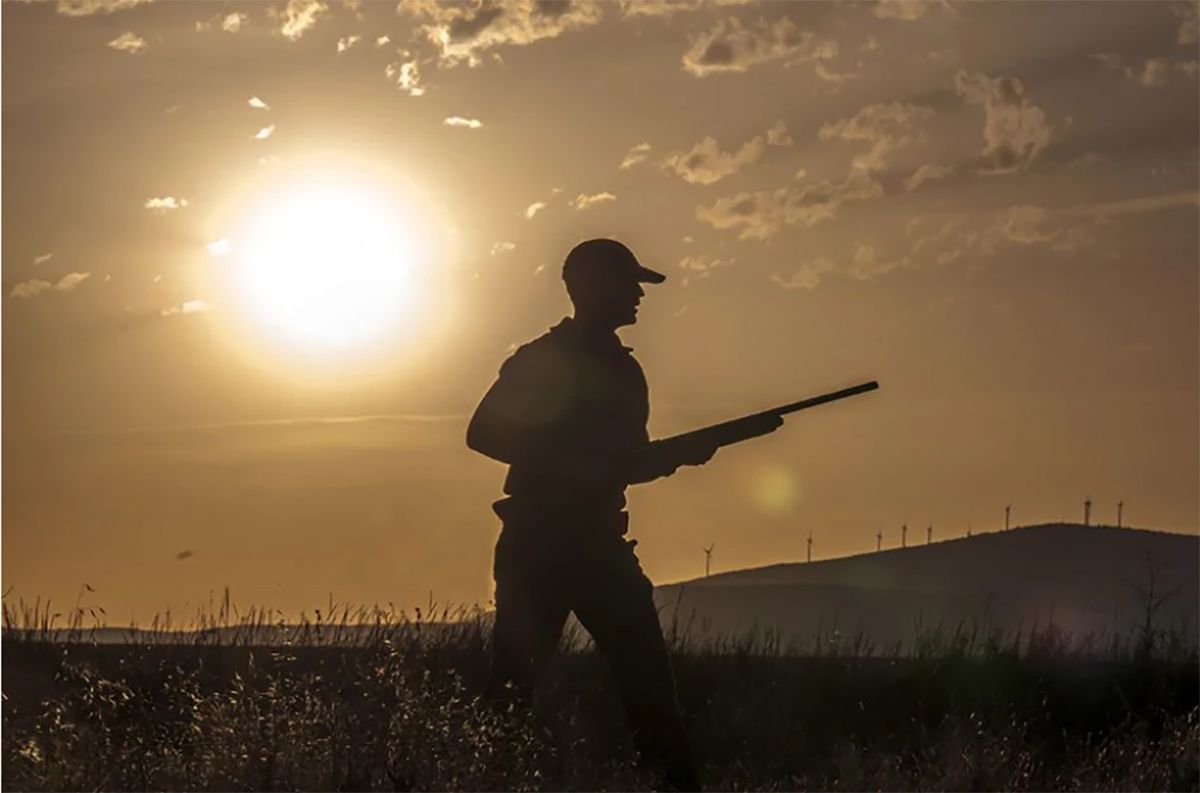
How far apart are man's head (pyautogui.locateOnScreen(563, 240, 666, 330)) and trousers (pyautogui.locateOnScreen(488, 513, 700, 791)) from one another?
1.13 m

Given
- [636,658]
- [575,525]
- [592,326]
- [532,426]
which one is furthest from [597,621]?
[592,326]

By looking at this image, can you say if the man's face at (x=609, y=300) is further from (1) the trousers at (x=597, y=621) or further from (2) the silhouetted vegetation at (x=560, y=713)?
(2) the silhouetted vegetation at (x=560, y=713)

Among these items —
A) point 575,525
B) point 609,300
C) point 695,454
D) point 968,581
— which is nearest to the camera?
point 575,525

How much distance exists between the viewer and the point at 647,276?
33.6 feet

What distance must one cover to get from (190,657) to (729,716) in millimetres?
3559

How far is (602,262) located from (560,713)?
2.38 meters

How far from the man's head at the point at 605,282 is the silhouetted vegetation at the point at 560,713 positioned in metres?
2.02

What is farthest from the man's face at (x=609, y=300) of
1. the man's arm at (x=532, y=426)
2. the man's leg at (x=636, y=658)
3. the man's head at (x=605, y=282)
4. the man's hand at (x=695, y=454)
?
the man's leg at (x=636, y=658)

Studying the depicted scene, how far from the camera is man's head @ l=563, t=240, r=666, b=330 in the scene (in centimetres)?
1009

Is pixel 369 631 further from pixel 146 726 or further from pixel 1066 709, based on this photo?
pixel 1066 709

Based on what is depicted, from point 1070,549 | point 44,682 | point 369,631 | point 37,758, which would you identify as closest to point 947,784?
point 369,631

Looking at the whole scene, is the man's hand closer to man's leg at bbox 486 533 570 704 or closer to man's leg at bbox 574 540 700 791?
man's leg at bbox 574 540 700 791

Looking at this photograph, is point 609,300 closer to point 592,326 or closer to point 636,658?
point 592,326

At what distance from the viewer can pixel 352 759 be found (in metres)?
8.80
